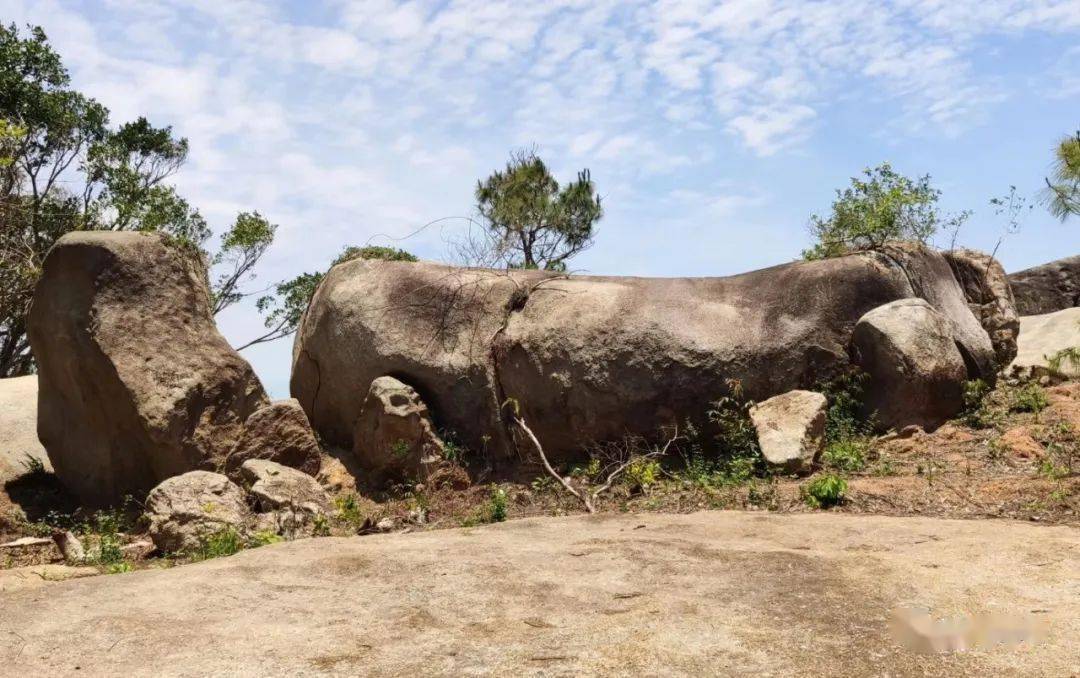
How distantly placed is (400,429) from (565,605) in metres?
6.42

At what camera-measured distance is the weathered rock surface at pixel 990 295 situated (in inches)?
512

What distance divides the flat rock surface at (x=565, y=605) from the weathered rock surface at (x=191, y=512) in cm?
219

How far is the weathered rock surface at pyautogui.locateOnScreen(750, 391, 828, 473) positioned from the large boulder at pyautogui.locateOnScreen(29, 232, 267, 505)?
240 inches

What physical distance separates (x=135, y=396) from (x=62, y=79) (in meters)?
11.9

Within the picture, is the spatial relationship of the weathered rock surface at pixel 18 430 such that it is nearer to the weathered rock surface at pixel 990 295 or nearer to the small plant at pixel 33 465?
the small plant at pixel 33 465

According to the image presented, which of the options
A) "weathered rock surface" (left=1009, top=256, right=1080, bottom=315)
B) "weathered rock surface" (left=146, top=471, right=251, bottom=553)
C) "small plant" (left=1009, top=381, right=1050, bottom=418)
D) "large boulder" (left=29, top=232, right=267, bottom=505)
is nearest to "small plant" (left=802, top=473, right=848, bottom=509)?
"small plant" (left=1009, top=381, right=1050, bottom=418)

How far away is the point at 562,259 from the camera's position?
23.9 meters

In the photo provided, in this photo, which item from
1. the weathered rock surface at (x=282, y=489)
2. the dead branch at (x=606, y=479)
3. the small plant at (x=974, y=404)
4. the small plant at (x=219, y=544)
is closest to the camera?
the small plant at (x=219, y=544)

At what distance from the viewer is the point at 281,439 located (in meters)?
12.1

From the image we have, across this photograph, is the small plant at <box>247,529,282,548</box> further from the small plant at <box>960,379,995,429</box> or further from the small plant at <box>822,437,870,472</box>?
the small plant at <box>960,379,995,429</box>

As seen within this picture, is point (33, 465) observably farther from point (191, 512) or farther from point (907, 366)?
point (907, 366)

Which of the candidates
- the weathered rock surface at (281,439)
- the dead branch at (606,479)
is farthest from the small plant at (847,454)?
the weathered rock surface at (281,439)

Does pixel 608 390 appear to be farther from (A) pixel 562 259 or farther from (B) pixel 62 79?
(B) pixel 62 79

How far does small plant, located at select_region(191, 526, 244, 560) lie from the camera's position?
8531mm
